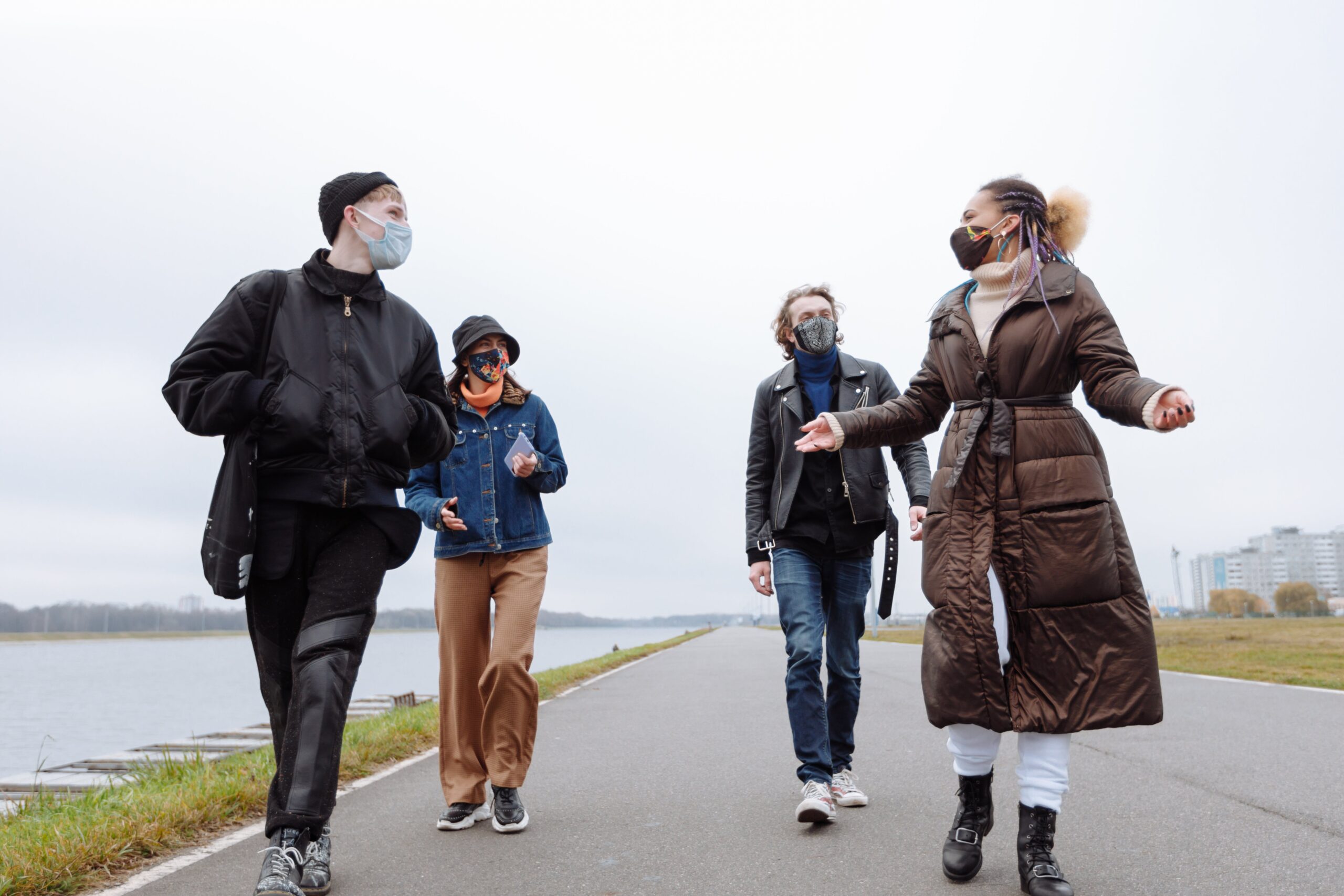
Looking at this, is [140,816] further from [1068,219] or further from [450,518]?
[1068,219]

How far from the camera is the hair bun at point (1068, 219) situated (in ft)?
11.4

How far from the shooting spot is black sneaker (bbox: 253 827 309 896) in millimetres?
2812

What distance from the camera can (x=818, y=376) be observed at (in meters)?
4.88

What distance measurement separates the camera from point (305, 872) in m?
3.24

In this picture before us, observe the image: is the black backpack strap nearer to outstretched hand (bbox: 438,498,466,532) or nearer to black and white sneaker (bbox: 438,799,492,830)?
outstretched hand (bbox: 438,498,466,532)

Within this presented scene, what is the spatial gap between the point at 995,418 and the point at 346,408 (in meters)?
2.13

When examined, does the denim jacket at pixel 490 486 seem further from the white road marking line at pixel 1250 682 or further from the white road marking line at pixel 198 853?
the white road marking line at pixel 1250 682

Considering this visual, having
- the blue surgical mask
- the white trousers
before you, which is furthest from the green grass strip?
the white trousers

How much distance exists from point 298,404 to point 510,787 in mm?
2023

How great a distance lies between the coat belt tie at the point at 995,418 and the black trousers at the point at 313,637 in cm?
196

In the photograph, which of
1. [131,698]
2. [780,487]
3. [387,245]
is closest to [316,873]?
[387,245]

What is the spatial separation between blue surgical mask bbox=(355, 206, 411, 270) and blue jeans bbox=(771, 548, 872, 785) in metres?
2.18

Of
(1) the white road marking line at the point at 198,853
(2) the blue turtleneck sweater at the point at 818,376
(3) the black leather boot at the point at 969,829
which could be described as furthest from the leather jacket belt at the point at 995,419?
(1) the white road marking line at the point at 198,853

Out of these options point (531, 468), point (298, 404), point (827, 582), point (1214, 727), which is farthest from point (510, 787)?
point (1214, 727)
